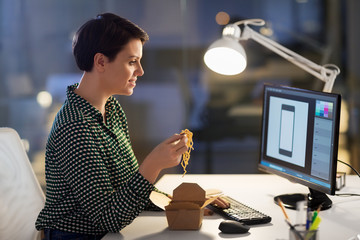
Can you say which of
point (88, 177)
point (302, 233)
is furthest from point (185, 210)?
point (302, 233)

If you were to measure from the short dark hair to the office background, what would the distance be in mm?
2403

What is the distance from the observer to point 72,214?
167cm

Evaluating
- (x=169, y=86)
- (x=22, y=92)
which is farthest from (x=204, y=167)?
(x=22, y=92)

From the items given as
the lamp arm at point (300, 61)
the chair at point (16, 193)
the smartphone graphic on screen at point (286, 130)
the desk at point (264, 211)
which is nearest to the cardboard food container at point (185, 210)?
the desk at point (264, 211)

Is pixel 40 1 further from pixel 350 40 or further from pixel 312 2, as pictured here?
pixel 350 40

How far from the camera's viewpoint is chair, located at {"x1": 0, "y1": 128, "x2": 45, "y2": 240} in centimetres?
188

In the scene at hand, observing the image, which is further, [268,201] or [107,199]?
[268,201]

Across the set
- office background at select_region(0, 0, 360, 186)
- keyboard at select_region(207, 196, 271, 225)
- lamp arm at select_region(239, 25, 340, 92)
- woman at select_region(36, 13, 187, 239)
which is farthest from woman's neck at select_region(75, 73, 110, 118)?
office background at select_region(0, 0, 360, 186)

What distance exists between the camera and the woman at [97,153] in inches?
61.4

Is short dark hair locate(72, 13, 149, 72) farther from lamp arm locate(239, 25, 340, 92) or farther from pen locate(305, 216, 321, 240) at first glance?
pen locate(305, 216, 321, 240)

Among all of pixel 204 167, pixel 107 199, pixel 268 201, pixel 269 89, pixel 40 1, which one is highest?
pixel 40 1

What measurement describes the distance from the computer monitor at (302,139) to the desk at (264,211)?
0.08m

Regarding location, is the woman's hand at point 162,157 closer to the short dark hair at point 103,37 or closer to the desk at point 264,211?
the desk at point 264,211

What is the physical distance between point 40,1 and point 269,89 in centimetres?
270
